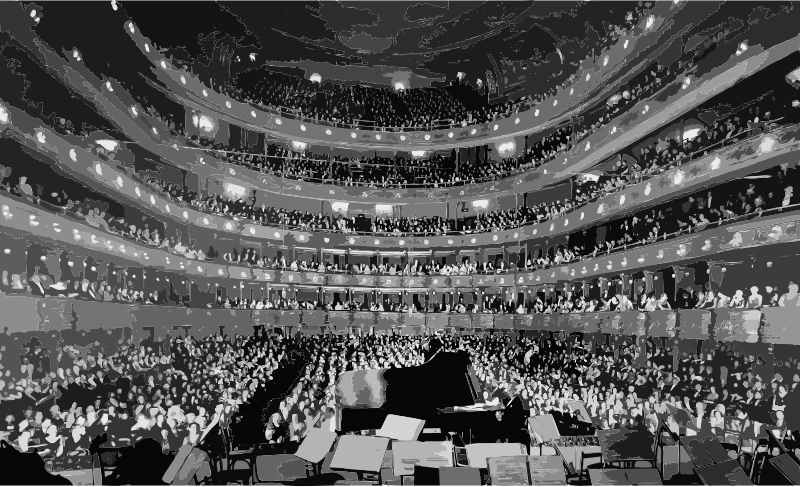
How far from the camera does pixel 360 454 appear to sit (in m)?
6.67

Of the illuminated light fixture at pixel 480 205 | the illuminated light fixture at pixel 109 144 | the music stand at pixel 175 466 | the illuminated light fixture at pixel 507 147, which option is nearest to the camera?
the music stand at pixel 175 466

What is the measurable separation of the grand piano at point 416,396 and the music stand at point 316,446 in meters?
2.62

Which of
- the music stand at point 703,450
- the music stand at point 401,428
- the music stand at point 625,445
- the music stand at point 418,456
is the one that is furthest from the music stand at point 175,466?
the music stand at point 703,450

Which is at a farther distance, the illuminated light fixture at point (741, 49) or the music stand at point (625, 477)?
the illuminated light fixture at point (741, 49)

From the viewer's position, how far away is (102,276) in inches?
497

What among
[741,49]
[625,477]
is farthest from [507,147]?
[625,477]

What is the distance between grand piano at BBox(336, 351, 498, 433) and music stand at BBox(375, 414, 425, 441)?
A: 172 cm

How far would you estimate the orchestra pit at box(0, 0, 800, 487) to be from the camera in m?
10.8

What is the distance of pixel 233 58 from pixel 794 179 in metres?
15.0

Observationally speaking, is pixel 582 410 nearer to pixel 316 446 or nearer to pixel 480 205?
pixel 316 446

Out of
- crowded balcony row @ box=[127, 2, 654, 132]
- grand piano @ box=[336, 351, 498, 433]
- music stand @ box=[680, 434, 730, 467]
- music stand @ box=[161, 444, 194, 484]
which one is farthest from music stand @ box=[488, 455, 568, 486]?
crowded balcony row @ box=[127, 2, 654, 132]

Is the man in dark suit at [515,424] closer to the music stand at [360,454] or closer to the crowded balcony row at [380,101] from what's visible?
the music stand at [360,454]

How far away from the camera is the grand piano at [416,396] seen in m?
9.97

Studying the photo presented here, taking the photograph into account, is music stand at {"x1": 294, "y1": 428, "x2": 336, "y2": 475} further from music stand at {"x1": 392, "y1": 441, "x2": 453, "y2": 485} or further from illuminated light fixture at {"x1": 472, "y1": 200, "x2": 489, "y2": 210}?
illuminated light fixture at {"x1": 472, "y1": 200, "x2": 489, "y2": 210}
